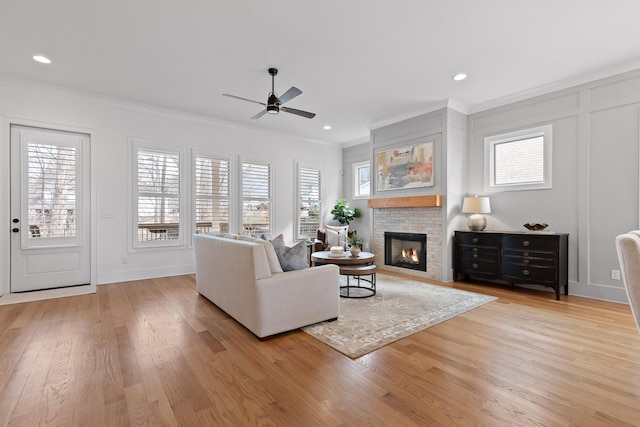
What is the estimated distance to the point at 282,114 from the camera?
5.56 m

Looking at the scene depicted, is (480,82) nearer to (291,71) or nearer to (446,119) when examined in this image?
(446,119)

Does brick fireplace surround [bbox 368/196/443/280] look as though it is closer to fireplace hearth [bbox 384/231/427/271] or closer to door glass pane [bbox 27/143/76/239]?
fireplace hearth [bbox 384/231/427/271]

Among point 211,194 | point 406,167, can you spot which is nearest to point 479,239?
point 406,167

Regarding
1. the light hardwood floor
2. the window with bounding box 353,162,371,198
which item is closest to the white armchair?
the light hardwood floor

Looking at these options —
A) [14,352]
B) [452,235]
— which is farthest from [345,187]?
[14,352]

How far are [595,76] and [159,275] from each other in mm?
6945

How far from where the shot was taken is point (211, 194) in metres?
5.78

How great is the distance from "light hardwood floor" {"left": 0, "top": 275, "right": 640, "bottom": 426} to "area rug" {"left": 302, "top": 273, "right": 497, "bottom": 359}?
0.40ft

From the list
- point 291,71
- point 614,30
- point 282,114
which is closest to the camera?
point 614,30

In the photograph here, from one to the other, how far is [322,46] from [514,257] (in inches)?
148

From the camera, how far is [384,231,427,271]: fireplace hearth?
17.7 ft

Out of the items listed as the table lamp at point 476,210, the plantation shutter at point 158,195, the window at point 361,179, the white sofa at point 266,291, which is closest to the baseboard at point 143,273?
the plantation shutter at point 158,195

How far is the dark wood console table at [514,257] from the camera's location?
399 cm

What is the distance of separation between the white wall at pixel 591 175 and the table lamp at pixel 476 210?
48 cm
